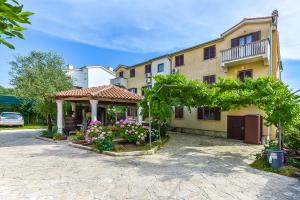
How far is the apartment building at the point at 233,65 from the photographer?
15.3 metres

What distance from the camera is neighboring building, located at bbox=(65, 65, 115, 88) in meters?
35.6

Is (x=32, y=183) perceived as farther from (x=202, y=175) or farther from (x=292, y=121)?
(x=292, y=121)

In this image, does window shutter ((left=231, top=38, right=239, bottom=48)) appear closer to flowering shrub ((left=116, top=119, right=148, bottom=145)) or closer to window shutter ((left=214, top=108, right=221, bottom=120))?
window shutter ((left=214, top=108, right=221, bottom=120))

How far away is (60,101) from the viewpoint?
15383 millimetres

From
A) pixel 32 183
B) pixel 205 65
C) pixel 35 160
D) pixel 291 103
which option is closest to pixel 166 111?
pixel 291 103

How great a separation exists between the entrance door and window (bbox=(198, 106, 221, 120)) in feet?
A: 3.97

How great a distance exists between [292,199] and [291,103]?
4.20 meters

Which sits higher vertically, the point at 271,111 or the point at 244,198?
the point at 271,111

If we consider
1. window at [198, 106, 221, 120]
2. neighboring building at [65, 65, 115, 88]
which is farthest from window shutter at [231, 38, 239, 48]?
neighboring building at [65, 65, 115, 88]

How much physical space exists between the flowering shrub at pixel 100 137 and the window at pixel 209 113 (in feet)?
36.4

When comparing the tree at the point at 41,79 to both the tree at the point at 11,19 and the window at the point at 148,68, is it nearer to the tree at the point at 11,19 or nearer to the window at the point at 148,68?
the window at the point at 148,68

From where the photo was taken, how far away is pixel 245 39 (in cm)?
1677

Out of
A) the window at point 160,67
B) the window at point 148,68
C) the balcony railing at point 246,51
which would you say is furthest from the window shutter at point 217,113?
the window at point 148,68

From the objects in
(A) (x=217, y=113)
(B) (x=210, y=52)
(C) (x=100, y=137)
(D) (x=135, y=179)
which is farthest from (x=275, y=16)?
(D) (x=135, y=179)
